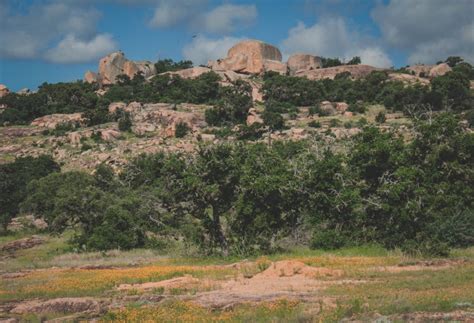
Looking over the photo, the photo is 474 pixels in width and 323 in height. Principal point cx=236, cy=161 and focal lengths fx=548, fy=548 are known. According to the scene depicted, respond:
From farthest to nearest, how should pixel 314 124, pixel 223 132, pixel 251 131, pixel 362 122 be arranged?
pixel 223 132 < pixel 251 131 < pixel 314 124 < pixel 362 122

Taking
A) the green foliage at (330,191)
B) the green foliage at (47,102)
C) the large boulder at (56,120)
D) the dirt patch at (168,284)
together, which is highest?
the green foliage at (47,102)

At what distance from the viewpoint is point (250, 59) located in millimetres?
109500

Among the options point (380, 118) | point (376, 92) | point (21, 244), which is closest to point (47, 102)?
point (376, 92)

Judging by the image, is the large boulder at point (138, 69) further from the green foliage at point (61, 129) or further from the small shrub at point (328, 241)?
the small shrub at point (328, 241)

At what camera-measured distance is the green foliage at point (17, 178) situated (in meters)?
52.2

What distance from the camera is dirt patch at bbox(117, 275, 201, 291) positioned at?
1916 centimetres

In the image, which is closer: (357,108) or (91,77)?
(357,108)

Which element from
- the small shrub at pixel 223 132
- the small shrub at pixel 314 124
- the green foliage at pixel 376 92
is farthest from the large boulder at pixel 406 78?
the small shrub at pixel 223 132

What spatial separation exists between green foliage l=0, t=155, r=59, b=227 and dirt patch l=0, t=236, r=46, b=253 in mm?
6570

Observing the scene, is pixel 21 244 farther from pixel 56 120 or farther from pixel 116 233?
pixel 56 120

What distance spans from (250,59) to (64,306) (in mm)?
96244

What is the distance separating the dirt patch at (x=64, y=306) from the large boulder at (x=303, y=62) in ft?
326

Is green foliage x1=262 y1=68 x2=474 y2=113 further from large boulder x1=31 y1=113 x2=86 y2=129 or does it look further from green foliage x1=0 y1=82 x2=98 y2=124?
green foliage x1=0 y1=82 x2=98 y2=124

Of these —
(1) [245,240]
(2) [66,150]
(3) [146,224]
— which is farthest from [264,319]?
(2) [66,150]
